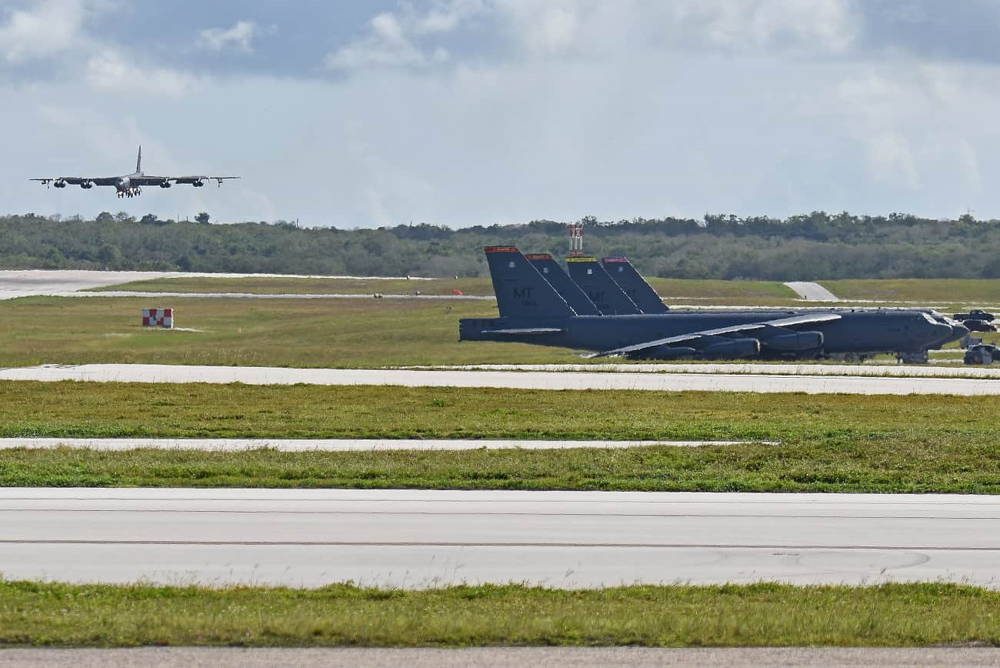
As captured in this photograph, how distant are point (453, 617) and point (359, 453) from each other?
12.3 meters

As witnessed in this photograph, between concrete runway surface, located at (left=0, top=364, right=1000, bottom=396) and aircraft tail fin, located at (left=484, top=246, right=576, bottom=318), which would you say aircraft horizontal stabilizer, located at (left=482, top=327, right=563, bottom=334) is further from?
concrete runway surface, located at (left=0, top=364, right=1000, bottom=396)

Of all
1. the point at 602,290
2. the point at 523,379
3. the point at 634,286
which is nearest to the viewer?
the point at 523,379

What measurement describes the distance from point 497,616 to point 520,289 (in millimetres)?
46194

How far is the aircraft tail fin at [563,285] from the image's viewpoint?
6153 cm

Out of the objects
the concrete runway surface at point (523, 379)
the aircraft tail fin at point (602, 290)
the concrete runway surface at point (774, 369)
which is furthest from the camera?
the aircraft tail fin at point (602, 290)

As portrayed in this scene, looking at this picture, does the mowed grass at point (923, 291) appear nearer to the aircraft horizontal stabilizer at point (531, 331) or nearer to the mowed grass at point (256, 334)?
the mowed grass at point (256, 334)

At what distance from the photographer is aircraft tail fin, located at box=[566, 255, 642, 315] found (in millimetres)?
64938

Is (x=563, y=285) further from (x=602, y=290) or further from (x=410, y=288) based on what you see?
(x=410, y=288)

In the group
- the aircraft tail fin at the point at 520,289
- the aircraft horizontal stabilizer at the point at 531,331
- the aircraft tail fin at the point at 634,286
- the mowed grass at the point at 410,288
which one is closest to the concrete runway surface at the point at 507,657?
the aircraft horizontal stabilizer at the point at 531,331

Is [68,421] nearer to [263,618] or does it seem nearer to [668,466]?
[668,466]

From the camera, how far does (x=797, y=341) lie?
56.4 metres

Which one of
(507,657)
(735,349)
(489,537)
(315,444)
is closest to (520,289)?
(735,349)

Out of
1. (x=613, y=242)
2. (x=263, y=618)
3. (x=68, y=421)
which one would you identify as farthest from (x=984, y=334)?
(x=613, y=242)

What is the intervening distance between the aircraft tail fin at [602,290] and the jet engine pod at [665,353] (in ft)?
27.9
